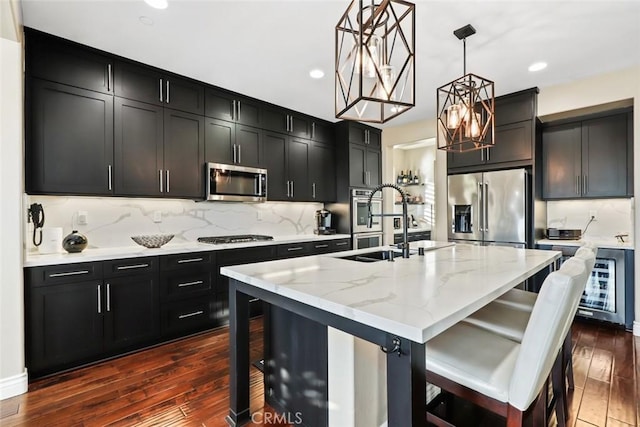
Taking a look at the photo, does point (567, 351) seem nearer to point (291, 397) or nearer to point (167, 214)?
point (291, 397)

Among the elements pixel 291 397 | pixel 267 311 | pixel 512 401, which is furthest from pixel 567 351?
pixel 267 311

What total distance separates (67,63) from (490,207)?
4.42 m

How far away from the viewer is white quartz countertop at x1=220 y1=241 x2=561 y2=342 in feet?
3.07

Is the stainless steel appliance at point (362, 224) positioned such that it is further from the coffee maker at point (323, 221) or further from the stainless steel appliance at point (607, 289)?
the stainless steel appliance at point (607, 289)

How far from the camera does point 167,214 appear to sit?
10.9 ft

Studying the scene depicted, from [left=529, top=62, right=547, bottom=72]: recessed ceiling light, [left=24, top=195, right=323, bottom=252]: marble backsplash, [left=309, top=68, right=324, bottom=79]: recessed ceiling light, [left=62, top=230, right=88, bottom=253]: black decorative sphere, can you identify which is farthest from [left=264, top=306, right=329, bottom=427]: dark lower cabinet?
[left=529, top=62, right=547, bottom=72]: recessed ceiling light

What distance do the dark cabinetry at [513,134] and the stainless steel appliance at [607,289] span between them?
114cm

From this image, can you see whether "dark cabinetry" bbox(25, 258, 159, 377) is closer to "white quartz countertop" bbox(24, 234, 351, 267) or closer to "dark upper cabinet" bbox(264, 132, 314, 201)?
"white quartz countertop" bbox(24, 234, 351, 267)

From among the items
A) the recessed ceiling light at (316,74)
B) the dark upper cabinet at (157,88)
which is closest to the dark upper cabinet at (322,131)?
the recessed ceiling light at (316,74)

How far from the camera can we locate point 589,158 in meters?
3.48

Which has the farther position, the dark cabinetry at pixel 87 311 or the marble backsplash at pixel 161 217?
the marble backsplash at pixel 161 217

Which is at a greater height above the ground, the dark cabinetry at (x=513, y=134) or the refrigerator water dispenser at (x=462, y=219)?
the dark cabinetry at (x=513, y=134)

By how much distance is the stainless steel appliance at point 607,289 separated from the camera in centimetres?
304

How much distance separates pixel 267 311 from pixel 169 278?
1430mm
